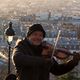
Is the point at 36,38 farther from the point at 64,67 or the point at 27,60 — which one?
the point at 64,67

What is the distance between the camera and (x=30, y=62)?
3793mm

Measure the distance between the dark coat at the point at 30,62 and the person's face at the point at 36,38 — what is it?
0.12 feet


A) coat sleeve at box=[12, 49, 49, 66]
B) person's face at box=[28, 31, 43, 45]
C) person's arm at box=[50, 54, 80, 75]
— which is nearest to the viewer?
coat sleeve at box=[12, 49, 49, 66]

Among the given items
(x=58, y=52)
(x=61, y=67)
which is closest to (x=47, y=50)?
(x=61, y=67)

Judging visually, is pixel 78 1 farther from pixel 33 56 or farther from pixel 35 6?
pixel 33 56

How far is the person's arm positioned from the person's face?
382 mm

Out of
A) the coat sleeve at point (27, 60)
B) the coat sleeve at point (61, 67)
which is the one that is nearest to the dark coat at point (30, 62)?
the coat sleeve at point (27, 60)

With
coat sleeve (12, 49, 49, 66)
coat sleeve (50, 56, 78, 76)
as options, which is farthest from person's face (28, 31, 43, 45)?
coat sleeve (50, 56, 78, 76)

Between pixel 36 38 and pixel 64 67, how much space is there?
493 mm

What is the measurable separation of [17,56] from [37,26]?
0.36m

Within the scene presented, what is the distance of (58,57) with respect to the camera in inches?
175

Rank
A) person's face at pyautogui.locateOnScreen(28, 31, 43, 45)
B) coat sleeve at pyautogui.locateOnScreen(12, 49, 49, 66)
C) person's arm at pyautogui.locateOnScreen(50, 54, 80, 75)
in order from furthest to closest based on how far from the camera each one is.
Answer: person's arm at pyautogui.locateOnScreen(50, 54, 80, 75)
person's face at pyautogui.locateOnScreen(28, 31, 43, 45)
coat sleeve at pyautogui.locateOnScreen(12, 49, 49, 66)

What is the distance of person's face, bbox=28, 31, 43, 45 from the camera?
13.0 ft

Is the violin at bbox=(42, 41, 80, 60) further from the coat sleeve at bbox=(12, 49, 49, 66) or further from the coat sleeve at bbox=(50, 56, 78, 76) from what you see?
the coat sleeve at bbox=(12, 49, 49, 66)
